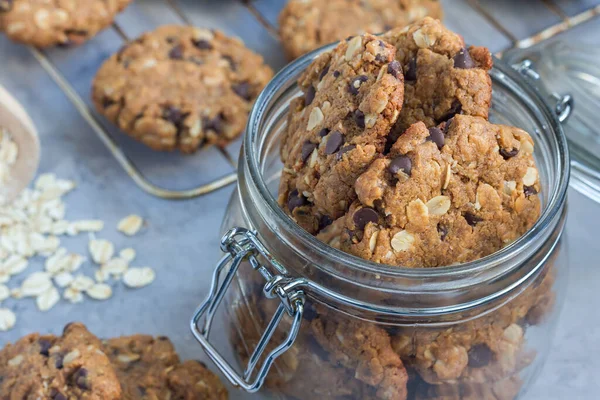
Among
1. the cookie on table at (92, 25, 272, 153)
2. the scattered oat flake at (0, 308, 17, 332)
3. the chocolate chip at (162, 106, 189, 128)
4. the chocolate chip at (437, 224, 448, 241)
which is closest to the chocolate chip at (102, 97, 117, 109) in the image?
the cookie on table at (92, 25, 272, 153)

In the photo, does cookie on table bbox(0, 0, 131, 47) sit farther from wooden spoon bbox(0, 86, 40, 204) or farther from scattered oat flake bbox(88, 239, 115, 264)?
scattered oat flake bbox(88, 239, 115, 264)

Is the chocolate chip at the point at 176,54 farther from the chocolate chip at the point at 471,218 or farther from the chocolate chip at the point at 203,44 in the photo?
the chocolate chip at the point at 471,218

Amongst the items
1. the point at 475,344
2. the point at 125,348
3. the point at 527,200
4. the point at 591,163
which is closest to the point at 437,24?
the point at 527,200

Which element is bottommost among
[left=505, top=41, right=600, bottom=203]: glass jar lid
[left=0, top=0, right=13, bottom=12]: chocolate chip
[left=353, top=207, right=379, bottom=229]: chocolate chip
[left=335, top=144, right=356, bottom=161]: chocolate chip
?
[left=0, top=0, right=13, bottom=12]: chocolate chip

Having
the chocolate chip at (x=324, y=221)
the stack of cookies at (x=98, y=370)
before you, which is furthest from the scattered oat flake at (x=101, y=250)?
the chocolate chip at (x=324, y=221)

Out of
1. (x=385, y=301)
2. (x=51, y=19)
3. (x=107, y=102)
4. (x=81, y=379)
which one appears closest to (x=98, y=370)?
(x=81, y=379)

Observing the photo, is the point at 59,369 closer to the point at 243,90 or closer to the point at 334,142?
the point at 334,142

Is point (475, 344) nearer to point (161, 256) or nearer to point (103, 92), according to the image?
point (161, 256)
